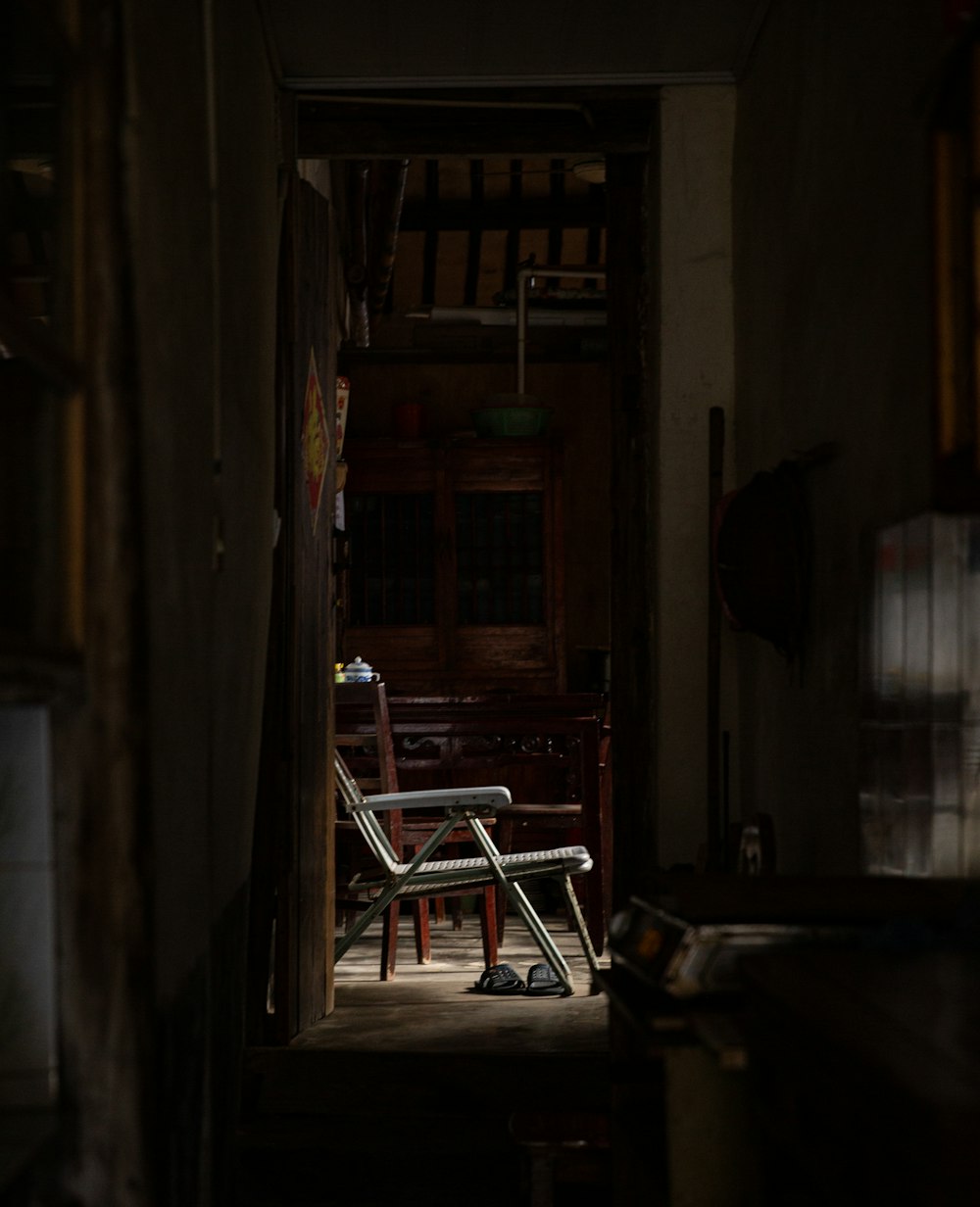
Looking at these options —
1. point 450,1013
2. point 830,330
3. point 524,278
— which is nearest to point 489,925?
point 450,1013

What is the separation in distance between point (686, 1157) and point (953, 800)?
2.45 ft

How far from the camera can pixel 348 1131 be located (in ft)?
11.6

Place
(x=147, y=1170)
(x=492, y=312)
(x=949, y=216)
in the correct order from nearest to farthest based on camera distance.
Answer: (x=949, y=216), (x=147, y=1170), (x=492, y=312)

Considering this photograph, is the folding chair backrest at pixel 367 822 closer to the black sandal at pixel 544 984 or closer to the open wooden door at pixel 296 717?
the open wooden door at pixel 296 717

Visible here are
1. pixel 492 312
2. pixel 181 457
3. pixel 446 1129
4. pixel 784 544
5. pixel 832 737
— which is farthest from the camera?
pixel 492 312

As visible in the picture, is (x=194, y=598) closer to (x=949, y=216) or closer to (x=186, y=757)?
(x=186, y=757)

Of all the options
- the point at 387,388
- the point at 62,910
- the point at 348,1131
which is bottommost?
the point at 348,1131

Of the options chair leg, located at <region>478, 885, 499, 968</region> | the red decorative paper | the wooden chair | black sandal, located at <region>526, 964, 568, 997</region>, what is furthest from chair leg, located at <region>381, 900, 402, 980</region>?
the red decorative paper

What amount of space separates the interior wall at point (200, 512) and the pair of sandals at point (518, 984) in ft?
5.29

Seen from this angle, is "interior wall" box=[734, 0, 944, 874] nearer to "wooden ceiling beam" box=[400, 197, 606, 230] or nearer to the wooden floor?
the wooden floor

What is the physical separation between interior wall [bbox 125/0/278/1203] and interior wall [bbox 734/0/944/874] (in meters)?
1.05

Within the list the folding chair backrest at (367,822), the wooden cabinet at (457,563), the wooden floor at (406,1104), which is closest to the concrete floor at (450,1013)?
the wooden floor at (406,1104)

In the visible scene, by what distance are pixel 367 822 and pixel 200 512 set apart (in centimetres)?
257

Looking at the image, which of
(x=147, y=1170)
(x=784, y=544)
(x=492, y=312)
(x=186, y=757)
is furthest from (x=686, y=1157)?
(x=492, y=312)
